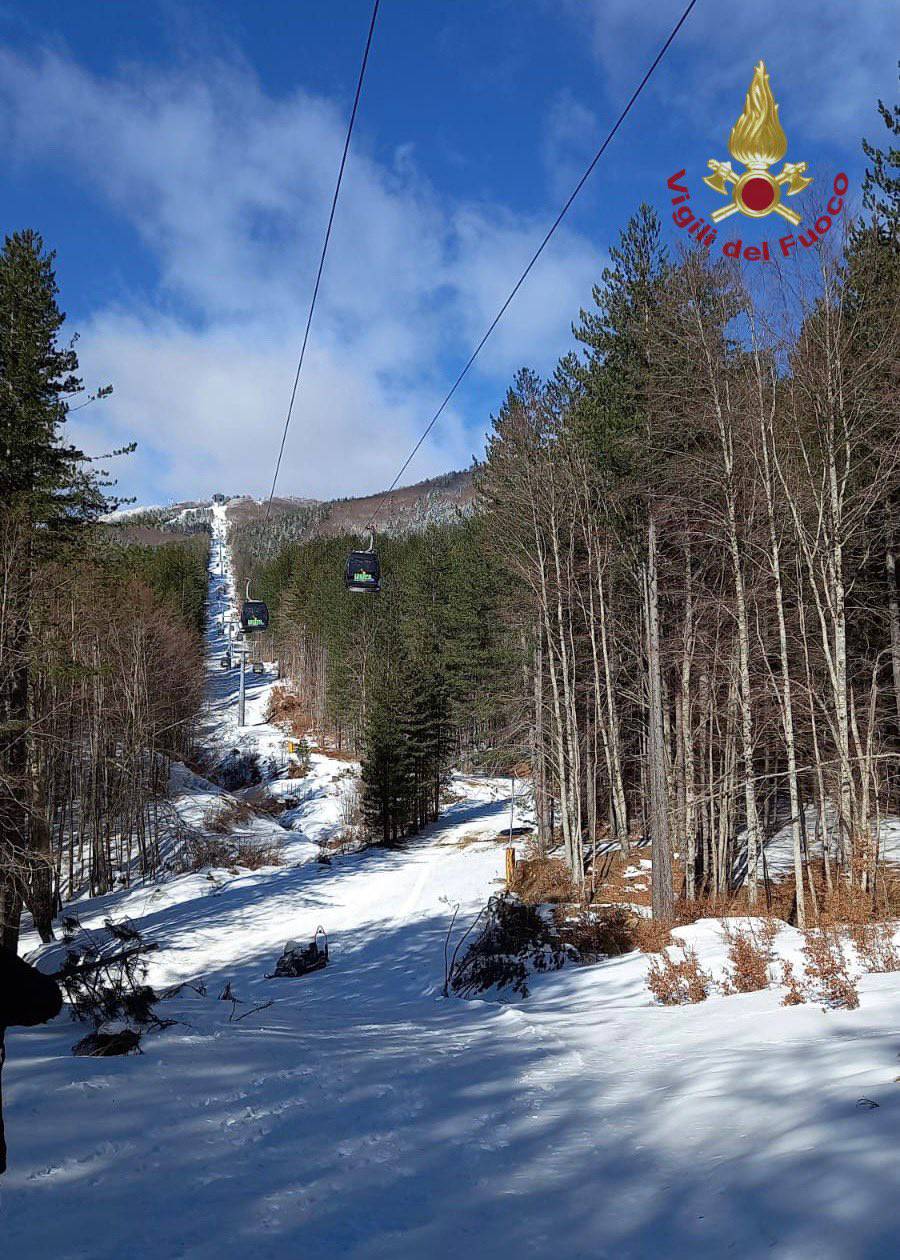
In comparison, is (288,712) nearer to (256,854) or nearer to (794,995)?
(256,854)

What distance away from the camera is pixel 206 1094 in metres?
4.28

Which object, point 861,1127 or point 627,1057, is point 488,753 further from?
point 861,1127

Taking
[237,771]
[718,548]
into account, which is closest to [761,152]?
[718,548]

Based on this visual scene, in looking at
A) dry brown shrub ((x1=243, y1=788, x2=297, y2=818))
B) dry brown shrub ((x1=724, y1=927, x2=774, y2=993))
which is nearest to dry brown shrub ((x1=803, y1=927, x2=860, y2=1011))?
dry brown shrub ((x1=724, y1=927, x2=774, y2=993))

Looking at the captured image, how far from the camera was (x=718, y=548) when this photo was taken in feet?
45.0

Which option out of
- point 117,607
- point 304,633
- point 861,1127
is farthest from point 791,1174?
point 304,633

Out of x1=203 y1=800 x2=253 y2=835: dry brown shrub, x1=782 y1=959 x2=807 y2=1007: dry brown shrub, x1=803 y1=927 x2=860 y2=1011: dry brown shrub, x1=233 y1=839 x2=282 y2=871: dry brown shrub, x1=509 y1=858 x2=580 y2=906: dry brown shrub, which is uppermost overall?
x1=803 y1=927 x2=860 y2=1011: dry brown shrub

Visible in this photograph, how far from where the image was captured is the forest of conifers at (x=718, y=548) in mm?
11133

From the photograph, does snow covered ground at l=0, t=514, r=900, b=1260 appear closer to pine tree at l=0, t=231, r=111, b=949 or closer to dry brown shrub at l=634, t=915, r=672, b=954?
dry brown shrub at l=634, t=915, r=672, b=954

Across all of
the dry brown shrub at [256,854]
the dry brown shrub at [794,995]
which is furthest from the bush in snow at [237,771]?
the dry brown shrub at [794,995]

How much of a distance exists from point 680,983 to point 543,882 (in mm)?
9785

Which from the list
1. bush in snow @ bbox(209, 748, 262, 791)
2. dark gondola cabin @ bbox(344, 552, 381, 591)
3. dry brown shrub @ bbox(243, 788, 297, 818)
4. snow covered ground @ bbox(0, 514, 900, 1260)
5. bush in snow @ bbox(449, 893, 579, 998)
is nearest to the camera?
snow covered ground @ bbox(0, 514, 900, 1260)

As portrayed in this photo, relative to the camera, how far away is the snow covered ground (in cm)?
272

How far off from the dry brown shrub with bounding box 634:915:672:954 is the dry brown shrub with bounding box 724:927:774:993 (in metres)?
1.88
